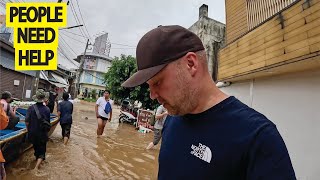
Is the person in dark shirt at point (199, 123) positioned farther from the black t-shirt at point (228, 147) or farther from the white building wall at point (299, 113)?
the white building wall at point (299, 113)

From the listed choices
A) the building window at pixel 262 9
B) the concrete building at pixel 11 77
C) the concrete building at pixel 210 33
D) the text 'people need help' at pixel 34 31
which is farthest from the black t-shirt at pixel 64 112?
the concrete building at pixel 210 33

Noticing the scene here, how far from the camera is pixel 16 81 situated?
1803 centimetres

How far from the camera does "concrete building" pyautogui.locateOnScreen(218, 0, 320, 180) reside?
4074 millimetres

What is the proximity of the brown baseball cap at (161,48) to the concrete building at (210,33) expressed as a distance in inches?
577

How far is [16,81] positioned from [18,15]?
12.1 m

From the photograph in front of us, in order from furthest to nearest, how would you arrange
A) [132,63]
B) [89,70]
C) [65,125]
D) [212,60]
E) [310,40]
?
[89,70] → [132,63] → [212,60] → [65,125] → [310,40]

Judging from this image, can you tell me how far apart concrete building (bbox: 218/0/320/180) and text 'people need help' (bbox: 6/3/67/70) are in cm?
494

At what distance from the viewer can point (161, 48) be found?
1209mm

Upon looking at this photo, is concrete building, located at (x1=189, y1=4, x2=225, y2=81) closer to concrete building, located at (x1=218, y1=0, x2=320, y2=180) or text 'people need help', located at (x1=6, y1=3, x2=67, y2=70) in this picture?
concrete building, located at (x1=218, y1=0, x2=320, y2=180)

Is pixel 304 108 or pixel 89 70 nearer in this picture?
pixel 304 108

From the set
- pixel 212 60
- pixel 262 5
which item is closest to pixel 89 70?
pixel 212 60

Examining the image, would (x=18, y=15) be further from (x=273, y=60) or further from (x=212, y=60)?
(x=212, y=60)

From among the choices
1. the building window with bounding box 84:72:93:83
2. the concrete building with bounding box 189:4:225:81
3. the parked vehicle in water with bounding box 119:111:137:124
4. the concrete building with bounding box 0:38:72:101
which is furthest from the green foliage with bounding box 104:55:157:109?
the building window with bounding box 84:72:93:83

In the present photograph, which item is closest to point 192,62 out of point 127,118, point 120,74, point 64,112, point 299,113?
point 299,113
